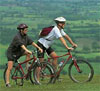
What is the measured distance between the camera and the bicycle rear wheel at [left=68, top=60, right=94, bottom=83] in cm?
1263

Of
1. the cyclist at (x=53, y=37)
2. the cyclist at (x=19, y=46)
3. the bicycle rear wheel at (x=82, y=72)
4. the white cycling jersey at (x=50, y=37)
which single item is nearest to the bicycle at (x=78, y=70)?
the bicycle rear wheel at (x=82, y=72)

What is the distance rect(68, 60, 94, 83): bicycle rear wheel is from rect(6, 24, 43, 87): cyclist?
1076 millimetres

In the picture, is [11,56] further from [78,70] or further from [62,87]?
[78,70]

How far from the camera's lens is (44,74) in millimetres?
12547

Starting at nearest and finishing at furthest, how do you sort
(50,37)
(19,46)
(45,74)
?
1. (19,46)
2. (45,74)
3. (50,37)

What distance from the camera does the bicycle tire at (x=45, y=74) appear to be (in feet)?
40.4

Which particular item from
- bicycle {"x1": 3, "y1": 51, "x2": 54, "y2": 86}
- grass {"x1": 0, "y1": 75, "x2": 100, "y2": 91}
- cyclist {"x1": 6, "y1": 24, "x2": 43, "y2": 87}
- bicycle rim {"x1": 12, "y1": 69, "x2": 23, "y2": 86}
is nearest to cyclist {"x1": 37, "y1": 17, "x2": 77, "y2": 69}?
bicycle {"x1": 3, "y1": 51, "x2": 54, "y2": 86}

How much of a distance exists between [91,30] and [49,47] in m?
74.8

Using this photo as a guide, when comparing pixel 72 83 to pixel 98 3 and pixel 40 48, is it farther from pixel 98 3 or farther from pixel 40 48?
pixel 98 3

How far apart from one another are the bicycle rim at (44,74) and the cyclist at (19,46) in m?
0.41

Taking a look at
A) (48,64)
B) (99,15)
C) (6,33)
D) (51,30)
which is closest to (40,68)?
(48,64)

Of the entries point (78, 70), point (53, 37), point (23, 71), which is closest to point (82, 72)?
point (78, 70)

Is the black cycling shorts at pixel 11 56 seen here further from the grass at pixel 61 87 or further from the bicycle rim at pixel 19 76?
the grass at pixel 61 87

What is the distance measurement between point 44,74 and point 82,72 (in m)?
1.04
